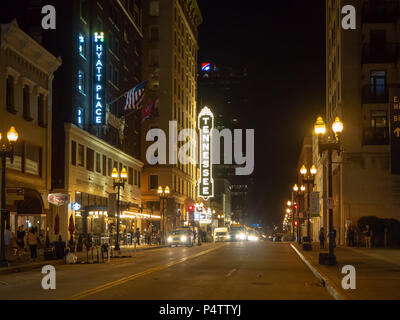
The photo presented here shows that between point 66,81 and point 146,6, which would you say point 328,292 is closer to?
point 66,81

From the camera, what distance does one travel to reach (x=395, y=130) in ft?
143

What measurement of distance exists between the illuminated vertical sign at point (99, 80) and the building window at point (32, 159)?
37.8 feet

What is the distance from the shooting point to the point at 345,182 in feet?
180

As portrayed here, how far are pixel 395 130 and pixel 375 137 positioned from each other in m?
10.8

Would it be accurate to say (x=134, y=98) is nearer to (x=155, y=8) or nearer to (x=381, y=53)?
(x=381, y=53)

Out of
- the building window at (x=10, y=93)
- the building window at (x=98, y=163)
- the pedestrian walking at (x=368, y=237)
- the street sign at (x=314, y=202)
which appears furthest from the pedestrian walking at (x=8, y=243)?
the pedestrian walking at (x=368, y=237)

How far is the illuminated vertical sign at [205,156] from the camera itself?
108375 mm

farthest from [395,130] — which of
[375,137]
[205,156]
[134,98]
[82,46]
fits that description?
[205,156]

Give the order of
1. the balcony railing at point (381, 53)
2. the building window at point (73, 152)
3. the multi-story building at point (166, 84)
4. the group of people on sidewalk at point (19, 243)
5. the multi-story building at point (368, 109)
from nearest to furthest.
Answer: the group of people on sidewalk at point (19, 243) → the building window at point (73, 152) → the balcony railing at point (381, 53) → the multi-story building at point (368, 109) → the multi-story building at point (166, 84)

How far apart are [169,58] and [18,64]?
167 ft

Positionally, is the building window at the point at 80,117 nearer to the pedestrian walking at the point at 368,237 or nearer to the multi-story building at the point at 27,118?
the multi-story building at the point at 27,118

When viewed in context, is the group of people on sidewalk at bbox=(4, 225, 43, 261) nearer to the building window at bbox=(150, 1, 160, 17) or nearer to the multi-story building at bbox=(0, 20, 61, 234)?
the multi-story building at bbox=(0, 20, 61, 234)

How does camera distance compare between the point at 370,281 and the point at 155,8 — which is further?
the point at 155,8

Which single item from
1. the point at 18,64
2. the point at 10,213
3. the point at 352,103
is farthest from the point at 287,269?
the point at 352,103
